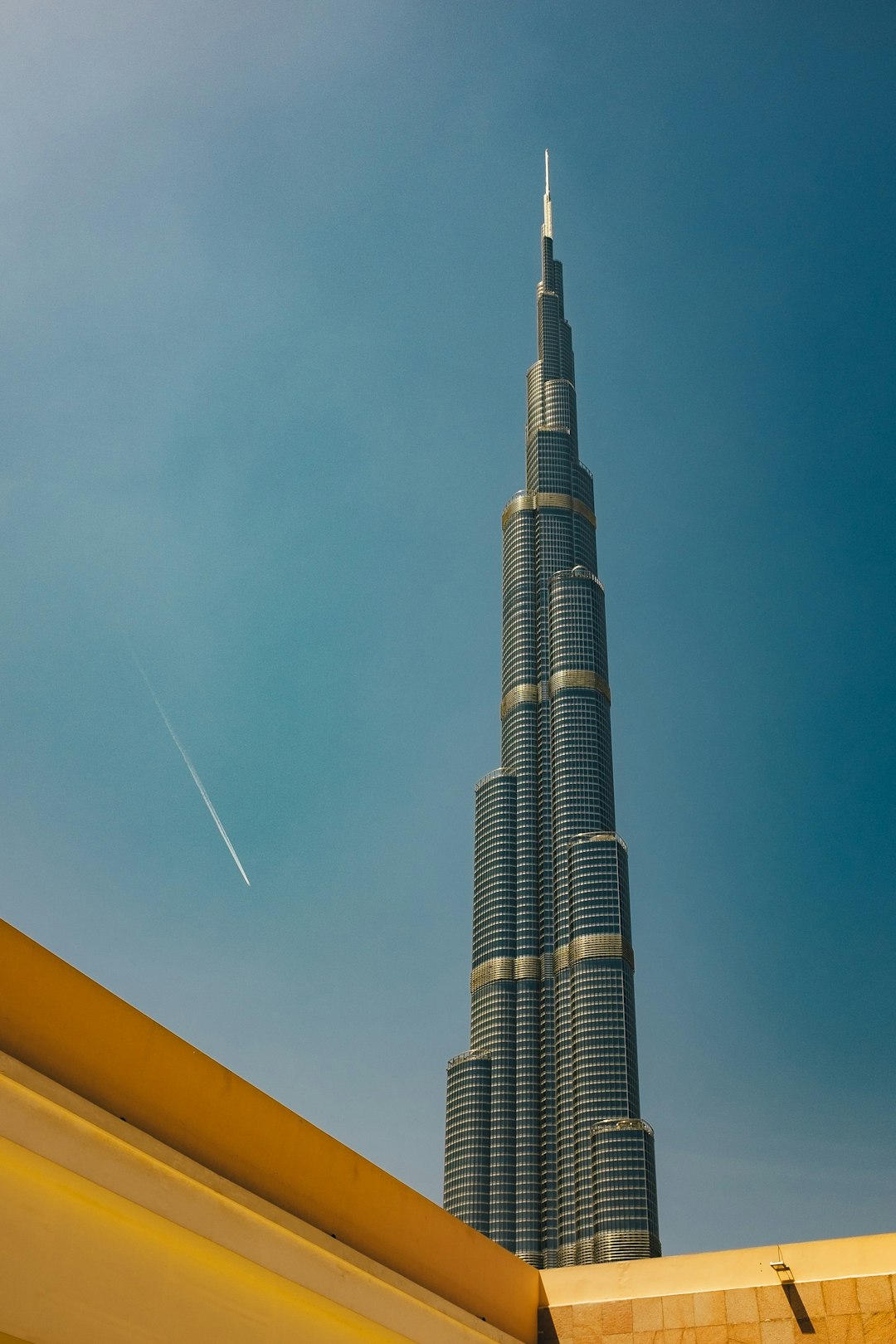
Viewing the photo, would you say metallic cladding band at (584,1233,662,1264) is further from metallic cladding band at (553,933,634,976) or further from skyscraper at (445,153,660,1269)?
metallic cladding band at (553,933,634,976)

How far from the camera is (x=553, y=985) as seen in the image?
538ft

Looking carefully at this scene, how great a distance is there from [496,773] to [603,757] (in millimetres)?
17018

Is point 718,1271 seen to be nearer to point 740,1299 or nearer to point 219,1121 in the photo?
point 740,1299

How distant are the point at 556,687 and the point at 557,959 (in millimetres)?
38036

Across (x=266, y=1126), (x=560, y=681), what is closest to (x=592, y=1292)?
(x=266, y=1126)

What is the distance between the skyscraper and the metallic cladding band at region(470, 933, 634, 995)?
17 cm

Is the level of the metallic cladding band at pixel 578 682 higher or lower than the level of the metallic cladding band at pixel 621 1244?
higher

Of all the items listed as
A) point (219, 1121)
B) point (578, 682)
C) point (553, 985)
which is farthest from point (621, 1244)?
point (219, 1121)

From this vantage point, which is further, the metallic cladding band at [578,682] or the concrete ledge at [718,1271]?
the metallic cladding band at [578,682]

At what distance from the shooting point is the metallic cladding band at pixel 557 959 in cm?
15825

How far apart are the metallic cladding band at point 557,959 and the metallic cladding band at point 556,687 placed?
36123 millimetres

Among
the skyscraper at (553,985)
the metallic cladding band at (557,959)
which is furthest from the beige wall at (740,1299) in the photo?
the metallic cladding band at (557,959)

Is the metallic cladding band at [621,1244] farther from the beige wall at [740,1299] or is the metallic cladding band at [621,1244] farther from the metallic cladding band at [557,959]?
the beige wall at [740,1299]

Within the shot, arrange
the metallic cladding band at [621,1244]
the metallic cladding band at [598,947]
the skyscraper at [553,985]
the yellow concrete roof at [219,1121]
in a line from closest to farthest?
1. the yellow concrete roof at [219,1121]
2. the metallic cladding band at [621,1244]
3. the skyscraper at [553,985]
4. the metallic cladding band at [598,947]
